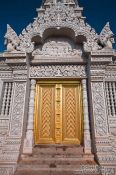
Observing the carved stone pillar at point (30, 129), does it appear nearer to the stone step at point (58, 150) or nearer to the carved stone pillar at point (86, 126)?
the stone step at point (58, 150)

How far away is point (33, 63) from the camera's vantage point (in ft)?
25.7

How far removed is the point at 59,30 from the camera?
8.19 meters

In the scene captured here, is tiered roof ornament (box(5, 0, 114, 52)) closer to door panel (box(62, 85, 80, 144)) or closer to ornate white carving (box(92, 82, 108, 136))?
ornate white carving (box(92, 82, 108, 136))

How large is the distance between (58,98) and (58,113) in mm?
634

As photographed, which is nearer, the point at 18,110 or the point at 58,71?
the point at 18,110

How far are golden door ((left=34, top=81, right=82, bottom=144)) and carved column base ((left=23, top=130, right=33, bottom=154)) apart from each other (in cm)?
29

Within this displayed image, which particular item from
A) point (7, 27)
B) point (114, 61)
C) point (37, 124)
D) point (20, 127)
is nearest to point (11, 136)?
point (20, 127)

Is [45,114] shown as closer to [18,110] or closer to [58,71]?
[18,110]

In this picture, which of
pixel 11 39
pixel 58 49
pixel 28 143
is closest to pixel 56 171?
pixel 28 143

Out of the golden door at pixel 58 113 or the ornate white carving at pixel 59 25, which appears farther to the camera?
the ornate white carving at pixel 59 25

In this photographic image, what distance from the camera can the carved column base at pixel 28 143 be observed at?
6.60 metres

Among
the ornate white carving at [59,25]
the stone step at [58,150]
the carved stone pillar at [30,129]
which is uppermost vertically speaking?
the ornate white carving at [59,25]

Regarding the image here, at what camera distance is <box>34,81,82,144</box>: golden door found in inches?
280

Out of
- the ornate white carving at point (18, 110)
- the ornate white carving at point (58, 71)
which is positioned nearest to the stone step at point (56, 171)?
the ornate white carving at point (18, 110)
